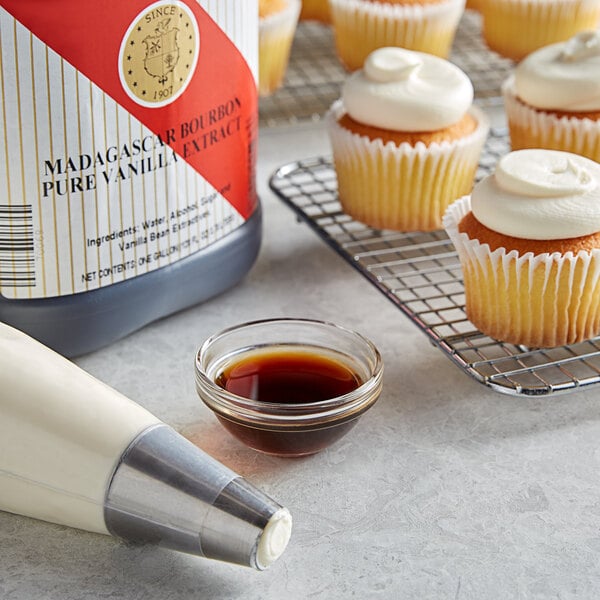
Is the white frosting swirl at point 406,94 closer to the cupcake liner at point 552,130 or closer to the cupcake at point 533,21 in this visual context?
the cupcake liner at point 552,130

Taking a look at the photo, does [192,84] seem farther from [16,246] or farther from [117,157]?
[16,246]

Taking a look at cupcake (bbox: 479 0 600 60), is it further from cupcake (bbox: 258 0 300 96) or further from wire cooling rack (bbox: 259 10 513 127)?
cupcake (bbox: 258 0 300 96)

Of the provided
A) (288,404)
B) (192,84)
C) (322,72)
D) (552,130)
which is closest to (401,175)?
(552,130)

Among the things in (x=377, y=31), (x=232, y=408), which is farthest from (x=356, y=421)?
(x=377, y=31)

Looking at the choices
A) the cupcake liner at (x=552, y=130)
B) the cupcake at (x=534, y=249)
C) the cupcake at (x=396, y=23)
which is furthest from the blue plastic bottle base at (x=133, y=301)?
the cupcake at (x=396, y=23)

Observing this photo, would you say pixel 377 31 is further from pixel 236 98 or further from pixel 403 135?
pixel 236 98

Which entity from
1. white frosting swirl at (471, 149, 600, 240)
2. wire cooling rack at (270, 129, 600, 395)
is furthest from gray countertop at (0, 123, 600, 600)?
white frosting swirl at (471, 149, 600, 240)
